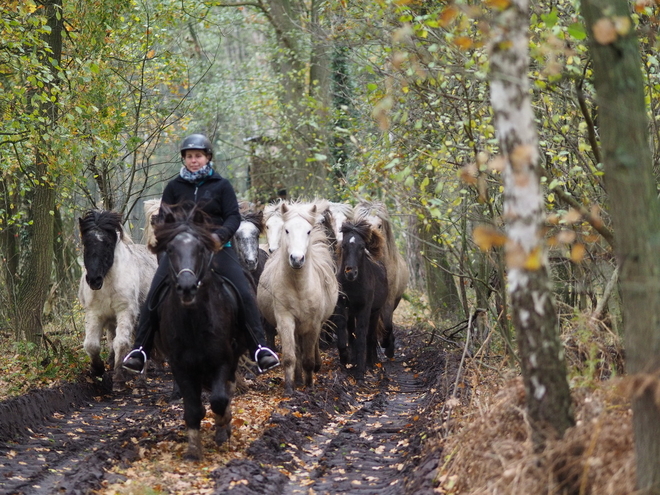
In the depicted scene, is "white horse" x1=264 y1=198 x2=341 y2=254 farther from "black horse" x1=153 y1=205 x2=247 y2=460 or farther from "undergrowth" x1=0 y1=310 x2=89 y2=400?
"black horse" x1=153 y1=205 x2=247 y2=460

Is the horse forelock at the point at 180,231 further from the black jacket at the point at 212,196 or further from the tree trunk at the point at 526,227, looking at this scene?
the tree trunk at the point at 526,227

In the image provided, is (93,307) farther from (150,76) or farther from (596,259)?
(150,76)

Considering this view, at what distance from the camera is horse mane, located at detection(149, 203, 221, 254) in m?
7.68

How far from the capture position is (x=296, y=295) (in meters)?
11.5

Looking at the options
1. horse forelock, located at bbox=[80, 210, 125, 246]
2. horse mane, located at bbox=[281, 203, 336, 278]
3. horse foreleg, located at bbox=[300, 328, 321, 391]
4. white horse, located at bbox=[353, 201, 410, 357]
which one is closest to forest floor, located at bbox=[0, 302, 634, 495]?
horse foreleg, located at bbox=[300, 328, 321, 391]

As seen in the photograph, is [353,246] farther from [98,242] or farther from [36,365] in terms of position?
[36,365]

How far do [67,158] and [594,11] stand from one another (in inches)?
346

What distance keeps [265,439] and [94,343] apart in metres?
4.54

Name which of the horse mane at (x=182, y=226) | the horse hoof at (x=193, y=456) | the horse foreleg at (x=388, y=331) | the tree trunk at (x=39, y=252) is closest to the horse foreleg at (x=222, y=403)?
the horse hoof at (x=193, y=456)

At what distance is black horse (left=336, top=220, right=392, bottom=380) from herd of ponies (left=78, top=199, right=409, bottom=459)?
0.02 meters

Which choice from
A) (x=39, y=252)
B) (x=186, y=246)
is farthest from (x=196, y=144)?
(x=39, y=252)

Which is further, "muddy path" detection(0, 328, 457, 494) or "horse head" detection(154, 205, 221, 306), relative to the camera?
"horse head" detection(154, 205, 221, 306)

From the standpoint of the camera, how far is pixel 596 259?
931 cm

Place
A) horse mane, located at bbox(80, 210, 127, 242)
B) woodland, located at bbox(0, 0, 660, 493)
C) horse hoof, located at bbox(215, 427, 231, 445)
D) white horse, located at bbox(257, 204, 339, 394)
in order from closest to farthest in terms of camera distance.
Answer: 1. woodland, located at bbox(0, 0, 660, 493)
2. horse hoof, located at bbox(215, 427, 231, 445)
3. white horse, located at bbox(257, 204, 339, 394)
4. horse mane, located at bbox(80, 210, 127, 242)
